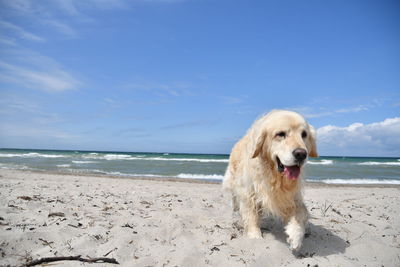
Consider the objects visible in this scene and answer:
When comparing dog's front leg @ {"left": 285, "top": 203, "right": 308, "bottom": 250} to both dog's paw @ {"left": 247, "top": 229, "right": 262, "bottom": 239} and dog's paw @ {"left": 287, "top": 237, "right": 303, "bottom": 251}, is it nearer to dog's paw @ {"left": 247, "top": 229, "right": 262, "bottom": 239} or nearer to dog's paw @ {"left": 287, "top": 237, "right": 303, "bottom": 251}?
dog's paw @ {"left": 287, "top": 237, "right": 303, "bottom": 251}

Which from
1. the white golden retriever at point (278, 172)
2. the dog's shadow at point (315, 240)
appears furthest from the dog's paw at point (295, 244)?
the dog's shadow at point (315, 240)

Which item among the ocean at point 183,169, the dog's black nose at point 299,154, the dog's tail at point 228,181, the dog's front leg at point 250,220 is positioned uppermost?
the dog's black nose at point 299,154

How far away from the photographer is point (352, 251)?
3.33 m

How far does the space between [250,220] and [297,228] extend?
28.3 inches

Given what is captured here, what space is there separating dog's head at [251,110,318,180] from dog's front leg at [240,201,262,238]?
0.72m

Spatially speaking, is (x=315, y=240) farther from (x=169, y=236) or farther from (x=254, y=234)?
(x=169, y=236)

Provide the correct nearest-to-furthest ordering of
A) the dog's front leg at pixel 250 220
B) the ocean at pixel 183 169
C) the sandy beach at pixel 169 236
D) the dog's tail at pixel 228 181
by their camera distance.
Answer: the sandy beach at pixel 169 236, the dog's front leg at pixel 250 220, the dog's tail at pixel 228 181, the ocean at pixel 183 169

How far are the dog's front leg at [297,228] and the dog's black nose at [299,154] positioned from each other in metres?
0.79

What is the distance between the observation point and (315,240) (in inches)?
146

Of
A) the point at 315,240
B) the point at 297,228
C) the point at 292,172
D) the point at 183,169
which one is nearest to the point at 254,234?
the point at 297,228

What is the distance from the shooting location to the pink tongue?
10.7 feet

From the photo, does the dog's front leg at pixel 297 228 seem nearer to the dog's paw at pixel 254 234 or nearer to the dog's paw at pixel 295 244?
the dog's paw at pixel 295 244

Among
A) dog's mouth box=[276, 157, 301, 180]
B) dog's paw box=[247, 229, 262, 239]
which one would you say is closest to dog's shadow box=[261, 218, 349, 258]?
dog's paw box=[247, 229, 262, 239]

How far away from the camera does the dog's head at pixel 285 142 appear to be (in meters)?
3.16
